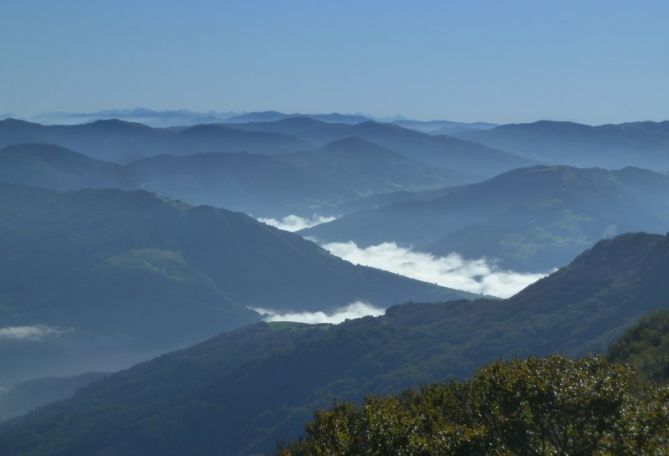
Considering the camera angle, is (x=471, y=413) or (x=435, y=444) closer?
(x=435, y=444)

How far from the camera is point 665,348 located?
128750 mm

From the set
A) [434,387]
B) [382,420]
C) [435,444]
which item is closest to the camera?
[435,444]

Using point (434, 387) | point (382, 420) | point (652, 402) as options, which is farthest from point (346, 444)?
point (434, 387)

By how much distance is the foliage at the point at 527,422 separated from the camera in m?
40.8

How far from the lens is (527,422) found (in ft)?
144

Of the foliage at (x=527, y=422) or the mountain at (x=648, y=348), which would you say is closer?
the foliage at (x=527, y=422)

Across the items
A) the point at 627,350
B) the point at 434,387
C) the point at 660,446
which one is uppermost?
the point at 660,446

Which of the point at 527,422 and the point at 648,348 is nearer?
the point at 527,422

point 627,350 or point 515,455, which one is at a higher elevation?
point 515,455

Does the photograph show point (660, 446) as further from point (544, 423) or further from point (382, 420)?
point (382, 420)

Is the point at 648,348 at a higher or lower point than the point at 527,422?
lower

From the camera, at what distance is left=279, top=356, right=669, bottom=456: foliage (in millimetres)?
40844

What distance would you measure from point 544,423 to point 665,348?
92.0 m

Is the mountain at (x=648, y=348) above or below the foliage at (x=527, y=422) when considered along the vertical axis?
below
